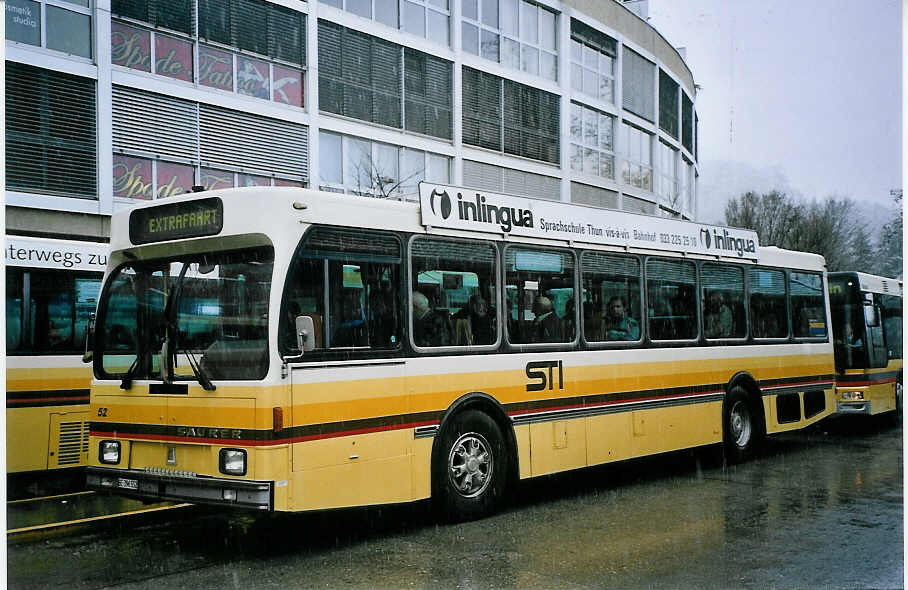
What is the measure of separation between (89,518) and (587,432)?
474cm

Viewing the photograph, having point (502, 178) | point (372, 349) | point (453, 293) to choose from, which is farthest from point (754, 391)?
point (502, 178)

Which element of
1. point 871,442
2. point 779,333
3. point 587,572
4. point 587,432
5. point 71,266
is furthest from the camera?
point 871,442

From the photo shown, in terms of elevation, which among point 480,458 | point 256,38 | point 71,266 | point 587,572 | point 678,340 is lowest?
point 587,572

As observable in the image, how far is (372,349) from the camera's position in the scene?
302 inches

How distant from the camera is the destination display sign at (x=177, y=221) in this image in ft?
24.0

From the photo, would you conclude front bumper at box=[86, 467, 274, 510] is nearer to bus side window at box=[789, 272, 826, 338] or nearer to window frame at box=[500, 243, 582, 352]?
window frame at box=[500, 243, 582, 352]

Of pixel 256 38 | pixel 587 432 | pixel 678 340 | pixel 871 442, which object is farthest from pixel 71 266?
pixel 871 442

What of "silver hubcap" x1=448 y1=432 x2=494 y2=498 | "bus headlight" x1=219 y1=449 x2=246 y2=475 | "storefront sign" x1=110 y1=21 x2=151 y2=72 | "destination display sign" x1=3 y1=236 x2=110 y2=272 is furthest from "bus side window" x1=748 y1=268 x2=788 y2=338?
"storefront sign" x1=110 y1=21 x2=151 y2=72

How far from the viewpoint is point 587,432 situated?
31.6ft

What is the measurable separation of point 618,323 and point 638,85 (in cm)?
1516

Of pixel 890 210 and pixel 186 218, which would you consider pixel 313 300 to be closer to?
pixel 186 218

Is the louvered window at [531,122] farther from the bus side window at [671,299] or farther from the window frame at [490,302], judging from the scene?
the window frame at [490,302]

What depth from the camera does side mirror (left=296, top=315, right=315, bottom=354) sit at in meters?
6.81

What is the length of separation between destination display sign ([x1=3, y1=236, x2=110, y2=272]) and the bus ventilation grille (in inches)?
67.7
